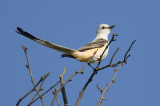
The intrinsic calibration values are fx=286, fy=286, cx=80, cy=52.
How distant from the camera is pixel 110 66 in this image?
12.3 feet

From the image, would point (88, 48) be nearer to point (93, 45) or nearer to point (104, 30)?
point (93, 45)

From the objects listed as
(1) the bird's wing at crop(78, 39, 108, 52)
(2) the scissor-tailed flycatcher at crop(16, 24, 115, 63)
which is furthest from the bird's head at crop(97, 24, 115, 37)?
(1) the bird's wing at crop(78, 39, 108, 52)

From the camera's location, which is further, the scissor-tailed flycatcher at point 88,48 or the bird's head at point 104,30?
the bird's head at point 104,30

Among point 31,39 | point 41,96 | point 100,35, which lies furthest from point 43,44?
point 100,35

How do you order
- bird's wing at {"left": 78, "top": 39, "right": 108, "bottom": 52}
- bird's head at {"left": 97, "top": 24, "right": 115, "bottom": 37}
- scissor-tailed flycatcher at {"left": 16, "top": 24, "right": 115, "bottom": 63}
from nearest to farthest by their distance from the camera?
scissor-tailed flycatcher at {"left": 16, "top": 24, "right": 115, "bottom": 63} < bird's wing at {"left": 78, "top": 39, "right": 108, "bottom": 52} < bird's head at {"left": 97, "top": 24, "right": 115, "bottom": 37}

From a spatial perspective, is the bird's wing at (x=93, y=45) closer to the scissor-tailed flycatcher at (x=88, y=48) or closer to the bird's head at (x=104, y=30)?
the scissor-tailed flycatcher at (x=88, y=48)

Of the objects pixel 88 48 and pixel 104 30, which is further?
pixel 104 30

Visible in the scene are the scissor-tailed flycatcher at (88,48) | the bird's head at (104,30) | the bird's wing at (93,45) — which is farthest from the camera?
the bird's head at (104,30)

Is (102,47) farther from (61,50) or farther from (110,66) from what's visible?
(110,66)

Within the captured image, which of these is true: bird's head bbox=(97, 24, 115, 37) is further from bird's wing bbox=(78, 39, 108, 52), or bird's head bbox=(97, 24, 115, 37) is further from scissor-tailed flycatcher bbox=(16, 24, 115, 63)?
bird's wing bbox=(78, 39, 108, 52)

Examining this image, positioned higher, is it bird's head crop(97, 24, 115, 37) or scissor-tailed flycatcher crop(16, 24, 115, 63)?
bird's head crop(97, 24, 115, 37)

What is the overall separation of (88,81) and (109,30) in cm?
404

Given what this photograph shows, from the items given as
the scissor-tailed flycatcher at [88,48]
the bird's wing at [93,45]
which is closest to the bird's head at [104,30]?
the scissor-tailed flycatcher at [88,48]

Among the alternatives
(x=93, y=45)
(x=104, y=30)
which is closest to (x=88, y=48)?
(x=93, y=45)
